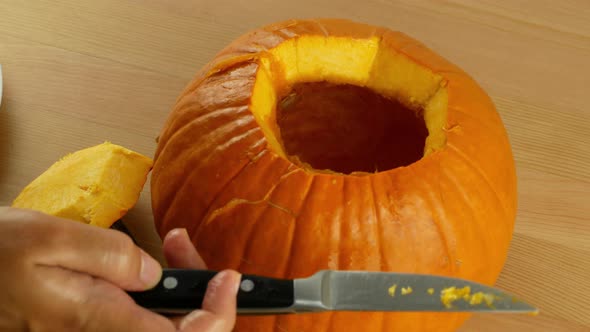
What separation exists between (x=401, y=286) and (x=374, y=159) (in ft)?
0.98

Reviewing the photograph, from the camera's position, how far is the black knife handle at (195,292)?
0.53 meters

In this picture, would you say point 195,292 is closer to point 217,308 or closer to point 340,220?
point 217,308

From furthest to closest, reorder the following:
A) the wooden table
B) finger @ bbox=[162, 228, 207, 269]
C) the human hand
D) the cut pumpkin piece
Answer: the wooden table, the cut pumpkin piece, finger @ bbox=[162, 228, 207, 269], the human hand

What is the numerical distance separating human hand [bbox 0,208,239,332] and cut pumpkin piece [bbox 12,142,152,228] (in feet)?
0.73

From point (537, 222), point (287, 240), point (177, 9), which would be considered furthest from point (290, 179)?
point (177, 9)

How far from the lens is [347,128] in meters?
0.79

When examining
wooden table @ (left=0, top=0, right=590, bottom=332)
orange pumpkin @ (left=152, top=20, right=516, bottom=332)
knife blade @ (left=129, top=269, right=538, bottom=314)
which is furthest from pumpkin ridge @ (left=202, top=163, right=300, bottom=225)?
wooden table @ (left=0, top=0, right=590, bottom=332)

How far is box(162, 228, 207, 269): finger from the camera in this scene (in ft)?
1.97

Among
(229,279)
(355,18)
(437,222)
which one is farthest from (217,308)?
(355,18)

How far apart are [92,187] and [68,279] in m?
0.26

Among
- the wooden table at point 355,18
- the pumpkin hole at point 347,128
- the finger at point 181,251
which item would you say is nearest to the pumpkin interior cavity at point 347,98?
the pumpkin hole at point 347,128

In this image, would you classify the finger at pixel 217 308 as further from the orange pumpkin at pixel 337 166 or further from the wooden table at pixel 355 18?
the wooden table at pixel 355 18

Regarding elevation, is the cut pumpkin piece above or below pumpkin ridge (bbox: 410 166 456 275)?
below

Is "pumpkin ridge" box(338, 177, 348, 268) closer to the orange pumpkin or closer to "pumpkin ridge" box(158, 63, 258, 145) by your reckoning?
the orange pumpkin
